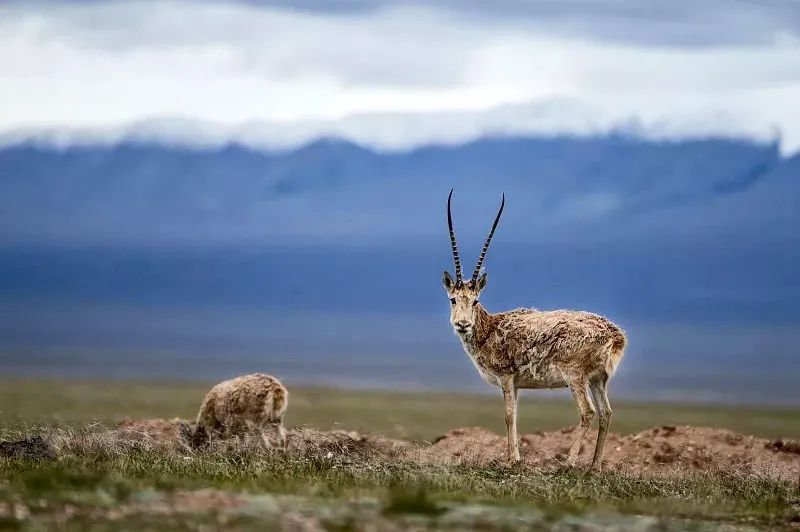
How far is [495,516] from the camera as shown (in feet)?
49.8

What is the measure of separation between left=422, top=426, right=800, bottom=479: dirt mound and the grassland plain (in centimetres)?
276

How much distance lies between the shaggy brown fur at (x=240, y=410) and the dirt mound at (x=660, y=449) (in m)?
2.77

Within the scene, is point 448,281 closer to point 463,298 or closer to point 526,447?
point 463,298

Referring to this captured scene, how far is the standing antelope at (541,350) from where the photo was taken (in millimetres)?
24109

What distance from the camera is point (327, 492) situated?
55.6ft

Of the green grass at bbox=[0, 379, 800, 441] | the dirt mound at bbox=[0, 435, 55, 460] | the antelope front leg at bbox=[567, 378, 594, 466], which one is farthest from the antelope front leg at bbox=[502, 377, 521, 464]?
the green grass at bbox=[0, 379, 800, 441]

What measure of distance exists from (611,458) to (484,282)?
505cm

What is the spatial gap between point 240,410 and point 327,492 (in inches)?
410

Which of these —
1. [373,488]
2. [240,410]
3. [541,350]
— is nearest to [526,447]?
[541,350]

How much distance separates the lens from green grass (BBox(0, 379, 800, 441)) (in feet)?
183

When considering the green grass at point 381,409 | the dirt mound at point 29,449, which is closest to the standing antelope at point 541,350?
the dirt mound at point 29,449

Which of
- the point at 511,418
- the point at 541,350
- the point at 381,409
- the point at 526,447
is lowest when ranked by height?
the point at 526,447

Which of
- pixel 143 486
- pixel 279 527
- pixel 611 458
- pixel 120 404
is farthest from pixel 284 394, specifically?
pixel 120 404

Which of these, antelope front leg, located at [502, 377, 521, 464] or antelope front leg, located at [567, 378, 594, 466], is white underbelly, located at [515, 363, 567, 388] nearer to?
antelope front leg, located at [502, 377, 521, 464]
